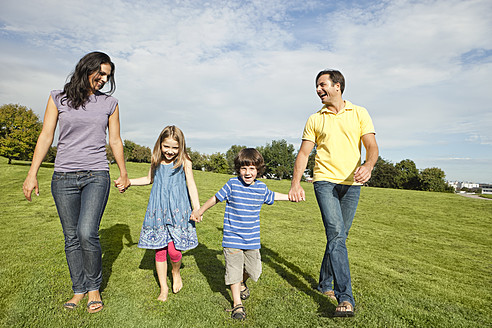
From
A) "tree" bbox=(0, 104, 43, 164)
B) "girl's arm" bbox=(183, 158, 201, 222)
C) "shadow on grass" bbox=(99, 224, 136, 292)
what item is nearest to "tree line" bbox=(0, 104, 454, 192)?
Answer: "tree" bbox=(0, 104, 43, 164)

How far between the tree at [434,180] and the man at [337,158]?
65.2m

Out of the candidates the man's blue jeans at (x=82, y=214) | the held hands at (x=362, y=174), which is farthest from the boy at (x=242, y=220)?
the man's blue jeans at (x=82, y=214)

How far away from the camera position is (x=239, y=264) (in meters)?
3.57

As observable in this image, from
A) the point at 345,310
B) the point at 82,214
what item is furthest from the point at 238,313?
the point at 82,214

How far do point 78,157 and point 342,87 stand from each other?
3082 millimetres

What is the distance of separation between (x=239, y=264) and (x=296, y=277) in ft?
5.19

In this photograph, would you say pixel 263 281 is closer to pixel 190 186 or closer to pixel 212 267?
pixel 212 267

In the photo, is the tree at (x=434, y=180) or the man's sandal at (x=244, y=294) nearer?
the man's sandal at (x=244, y=294)

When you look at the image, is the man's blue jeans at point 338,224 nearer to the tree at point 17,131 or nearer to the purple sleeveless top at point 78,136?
the purple sleeveless top at point 78,136

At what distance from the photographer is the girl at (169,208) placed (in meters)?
3.86

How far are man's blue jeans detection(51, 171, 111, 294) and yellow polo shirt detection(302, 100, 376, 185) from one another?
2.47 metres

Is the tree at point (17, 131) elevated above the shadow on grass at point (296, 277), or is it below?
above

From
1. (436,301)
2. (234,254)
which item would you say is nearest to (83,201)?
(234,254)

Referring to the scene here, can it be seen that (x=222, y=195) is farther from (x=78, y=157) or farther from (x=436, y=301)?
(x=436, y=301)
